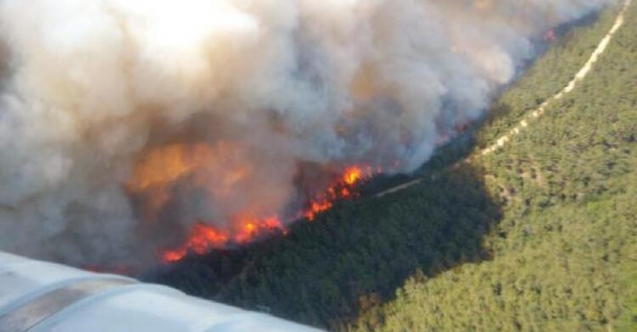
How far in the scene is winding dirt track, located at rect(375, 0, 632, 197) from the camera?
1252 cm

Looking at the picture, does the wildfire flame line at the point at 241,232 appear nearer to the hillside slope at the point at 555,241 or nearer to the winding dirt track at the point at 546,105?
the winding dirt track at the point at 546,105

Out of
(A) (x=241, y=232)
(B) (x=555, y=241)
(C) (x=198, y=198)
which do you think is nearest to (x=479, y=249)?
(B) (x=555, y=241)

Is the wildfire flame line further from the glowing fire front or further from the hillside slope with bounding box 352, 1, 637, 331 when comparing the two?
the hillside slope with bounding box 352, 1, 637, 331

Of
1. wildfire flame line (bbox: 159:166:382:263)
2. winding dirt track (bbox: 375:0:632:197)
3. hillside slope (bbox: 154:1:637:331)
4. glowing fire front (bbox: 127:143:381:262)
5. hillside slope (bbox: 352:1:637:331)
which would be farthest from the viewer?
winding dirt track (bbox: 375:0:632:197)

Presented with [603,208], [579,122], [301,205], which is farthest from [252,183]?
[579,122]

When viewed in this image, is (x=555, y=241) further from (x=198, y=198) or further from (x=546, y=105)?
(x=546, y=105)

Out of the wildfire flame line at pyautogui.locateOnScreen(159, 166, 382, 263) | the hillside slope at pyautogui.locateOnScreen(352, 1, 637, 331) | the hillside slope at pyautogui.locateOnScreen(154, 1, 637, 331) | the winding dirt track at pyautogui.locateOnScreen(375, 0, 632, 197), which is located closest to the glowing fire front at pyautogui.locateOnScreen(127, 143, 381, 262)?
the wildfire flame line at pyautogui.locateOnScreen(159, 166, 382, 263)

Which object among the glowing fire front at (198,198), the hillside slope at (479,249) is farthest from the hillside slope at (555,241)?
the glowing fire front at (198,198)

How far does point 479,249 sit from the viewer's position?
30.8ft

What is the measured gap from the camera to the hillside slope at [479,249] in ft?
24.8

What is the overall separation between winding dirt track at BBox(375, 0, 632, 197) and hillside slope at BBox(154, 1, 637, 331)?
0.22 metres

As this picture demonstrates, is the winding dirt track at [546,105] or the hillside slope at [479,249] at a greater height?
the winding dirt track at [546,105]

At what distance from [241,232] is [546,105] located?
7.28m

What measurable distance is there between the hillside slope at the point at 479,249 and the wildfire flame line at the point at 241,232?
0.31 meters
